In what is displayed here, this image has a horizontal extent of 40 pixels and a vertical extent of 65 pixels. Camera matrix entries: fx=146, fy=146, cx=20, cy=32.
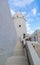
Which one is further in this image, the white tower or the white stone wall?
the white tower

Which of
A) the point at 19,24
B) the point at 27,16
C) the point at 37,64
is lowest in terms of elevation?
the point at 37,64

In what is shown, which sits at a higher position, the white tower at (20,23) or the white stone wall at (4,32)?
the white tower at (20,23)

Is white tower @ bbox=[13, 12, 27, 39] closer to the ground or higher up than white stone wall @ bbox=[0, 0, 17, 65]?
higher up

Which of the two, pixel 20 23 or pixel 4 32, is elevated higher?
pixel 20 23

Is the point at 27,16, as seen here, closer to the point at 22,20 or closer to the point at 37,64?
the point at 22,20

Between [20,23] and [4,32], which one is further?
[20,23]

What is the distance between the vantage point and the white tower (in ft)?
65.7

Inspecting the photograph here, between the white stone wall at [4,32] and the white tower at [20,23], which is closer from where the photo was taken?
the white stone wall at [4,32]

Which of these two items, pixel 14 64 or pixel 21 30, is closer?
pixel 14 64

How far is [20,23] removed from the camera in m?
20.2

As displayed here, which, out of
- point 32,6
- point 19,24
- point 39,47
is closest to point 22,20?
point 19,24

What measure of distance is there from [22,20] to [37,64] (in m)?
18.2

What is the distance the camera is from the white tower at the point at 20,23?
20019 mm

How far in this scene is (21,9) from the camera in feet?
69.3
